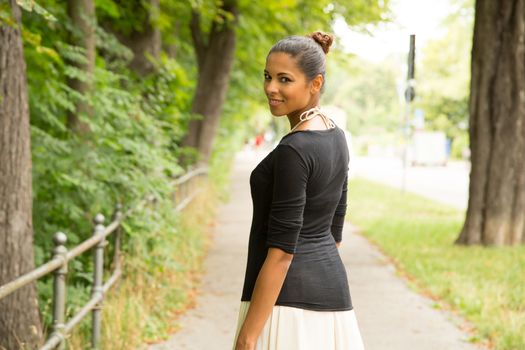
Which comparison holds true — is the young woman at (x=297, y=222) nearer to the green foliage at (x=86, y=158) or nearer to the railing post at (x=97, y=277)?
the railing post at (x=97, y=277)

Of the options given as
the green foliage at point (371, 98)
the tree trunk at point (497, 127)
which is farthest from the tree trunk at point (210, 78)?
the green foliage at point (371, 98)

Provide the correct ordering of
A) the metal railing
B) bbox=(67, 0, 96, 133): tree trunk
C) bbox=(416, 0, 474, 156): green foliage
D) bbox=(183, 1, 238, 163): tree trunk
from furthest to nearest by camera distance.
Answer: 1. bbox=(416, 0, 474, 156): green foliage
2. bbox=(183, 1, 238, 163): tree trunk
3. bbox=(67, 0, 96, 133): tree trunk
4. the metal railing

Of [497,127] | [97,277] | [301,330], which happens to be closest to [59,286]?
[97,277]

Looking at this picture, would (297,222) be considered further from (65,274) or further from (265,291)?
(65,274)

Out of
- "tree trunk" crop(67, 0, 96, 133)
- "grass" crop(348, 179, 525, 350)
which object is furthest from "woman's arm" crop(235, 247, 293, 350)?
"tree trunk" crop(67, 0, 96, 133)

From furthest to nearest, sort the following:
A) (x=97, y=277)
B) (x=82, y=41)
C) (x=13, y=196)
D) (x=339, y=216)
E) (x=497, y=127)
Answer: (x=497, y=127), (x=82, y=41), (x=97, y=277), (x=13, y=196), (x=339, y=216)

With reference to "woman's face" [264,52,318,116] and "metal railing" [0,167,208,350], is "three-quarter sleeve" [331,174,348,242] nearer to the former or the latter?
"woman's face" [264,52,318,116]

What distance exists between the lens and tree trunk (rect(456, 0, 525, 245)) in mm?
10578

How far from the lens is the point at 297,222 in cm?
255

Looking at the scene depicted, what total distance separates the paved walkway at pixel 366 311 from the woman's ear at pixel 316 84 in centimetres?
384

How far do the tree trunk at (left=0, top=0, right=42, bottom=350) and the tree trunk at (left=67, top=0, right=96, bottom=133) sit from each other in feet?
7.76

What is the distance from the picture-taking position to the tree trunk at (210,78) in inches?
663

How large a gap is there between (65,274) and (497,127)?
7548mm

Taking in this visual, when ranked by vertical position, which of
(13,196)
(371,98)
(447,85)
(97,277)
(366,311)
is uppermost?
(371,98)
